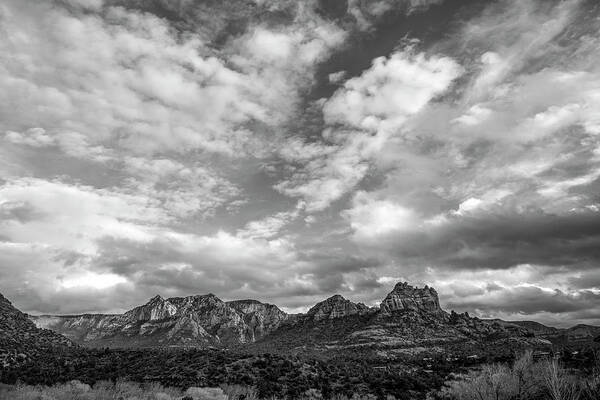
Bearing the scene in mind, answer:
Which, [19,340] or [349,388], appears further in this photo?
[19,340]

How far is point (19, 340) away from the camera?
9300 cm

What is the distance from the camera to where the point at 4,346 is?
3314 inches

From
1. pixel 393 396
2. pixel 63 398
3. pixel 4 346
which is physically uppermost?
pixel 4 346

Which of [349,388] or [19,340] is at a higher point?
[19,340]

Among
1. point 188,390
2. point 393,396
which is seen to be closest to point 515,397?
point 393,396

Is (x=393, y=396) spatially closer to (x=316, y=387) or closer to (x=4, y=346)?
(x=316, y=387)

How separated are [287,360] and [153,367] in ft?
91.0

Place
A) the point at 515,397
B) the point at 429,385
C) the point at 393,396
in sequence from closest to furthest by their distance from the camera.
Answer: the point at 515,397
the point at 393,396
the point at 429,385

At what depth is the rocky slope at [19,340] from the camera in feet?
270

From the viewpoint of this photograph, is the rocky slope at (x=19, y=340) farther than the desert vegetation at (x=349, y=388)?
Yes

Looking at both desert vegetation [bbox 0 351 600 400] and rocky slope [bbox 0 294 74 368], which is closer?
desert vegetation [bbox 0 351 600 400]

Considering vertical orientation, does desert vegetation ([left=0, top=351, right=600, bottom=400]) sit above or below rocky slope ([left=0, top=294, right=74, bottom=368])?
below

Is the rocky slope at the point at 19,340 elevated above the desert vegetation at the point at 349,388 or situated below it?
above

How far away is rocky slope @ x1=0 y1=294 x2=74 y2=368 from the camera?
82312 mm
